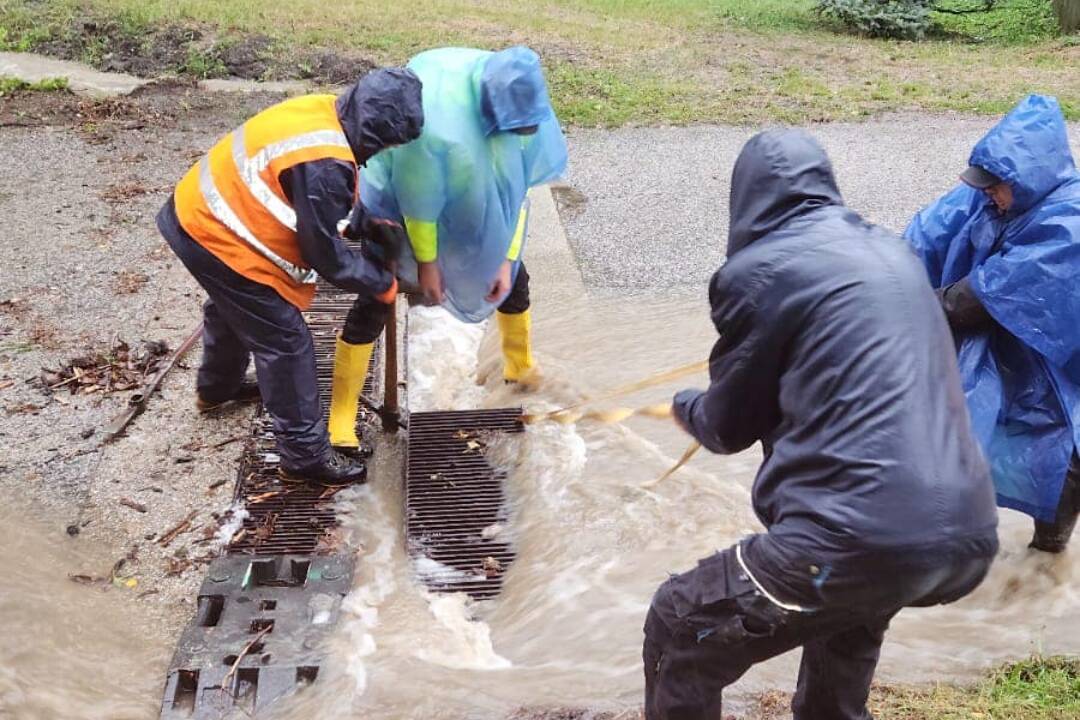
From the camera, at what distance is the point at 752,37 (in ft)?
39.8

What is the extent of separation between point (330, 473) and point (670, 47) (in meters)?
8.59

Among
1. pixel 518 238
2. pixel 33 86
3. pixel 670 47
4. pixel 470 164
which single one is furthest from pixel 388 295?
pixel 670 47

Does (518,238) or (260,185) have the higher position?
(260,185)

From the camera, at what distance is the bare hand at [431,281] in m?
4.10

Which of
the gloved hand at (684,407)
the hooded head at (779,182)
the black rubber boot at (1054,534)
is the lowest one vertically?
the black rubber boot at (1054,534)

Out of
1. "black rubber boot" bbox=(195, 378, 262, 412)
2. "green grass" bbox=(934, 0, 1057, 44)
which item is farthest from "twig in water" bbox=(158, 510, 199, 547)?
"green grass" bbox=(934, 0, 1057, 44)

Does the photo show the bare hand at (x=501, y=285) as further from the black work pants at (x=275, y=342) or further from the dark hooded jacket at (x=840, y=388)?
the dark hooded jacket at (x=840, y=388)

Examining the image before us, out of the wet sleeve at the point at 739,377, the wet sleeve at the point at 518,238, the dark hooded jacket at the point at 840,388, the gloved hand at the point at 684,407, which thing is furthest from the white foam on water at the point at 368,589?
the dark hooded jacket at the point at 840,388

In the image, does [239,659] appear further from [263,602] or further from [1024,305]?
[1024,305]

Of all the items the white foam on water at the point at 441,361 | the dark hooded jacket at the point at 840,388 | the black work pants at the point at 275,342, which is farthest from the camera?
the white foam on water at the point at 441,361

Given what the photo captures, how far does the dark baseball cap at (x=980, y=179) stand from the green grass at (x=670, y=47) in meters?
5.46

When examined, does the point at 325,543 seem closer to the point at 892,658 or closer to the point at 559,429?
the point at 559,429

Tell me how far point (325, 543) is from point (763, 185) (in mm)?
2272

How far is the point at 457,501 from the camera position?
4.12 metres
